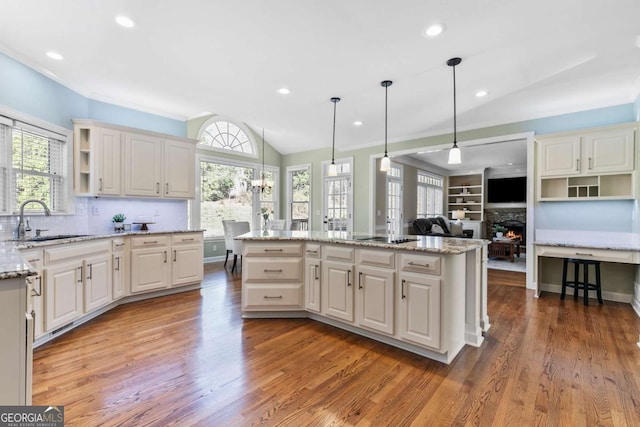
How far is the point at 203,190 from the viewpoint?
6.16 m

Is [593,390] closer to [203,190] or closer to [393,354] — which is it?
[393,354]

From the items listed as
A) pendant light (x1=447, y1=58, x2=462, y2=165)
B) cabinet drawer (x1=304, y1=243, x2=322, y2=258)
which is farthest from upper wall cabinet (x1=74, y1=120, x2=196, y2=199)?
pendant light (x1=447, y1=58, x2=462, y2=165)

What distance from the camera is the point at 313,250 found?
3074mm

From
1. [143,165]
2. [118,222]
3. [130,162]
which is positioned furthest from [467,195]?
[118,222]

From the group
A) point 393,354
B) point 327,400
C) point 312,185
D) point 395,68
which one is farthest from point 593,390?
point 312,185

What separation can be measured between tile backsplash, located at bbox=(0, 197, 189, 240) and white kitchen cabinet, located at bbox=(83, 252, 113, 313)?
698 millimetres

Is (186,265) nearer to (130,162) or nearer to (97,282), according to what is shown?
(97,282)

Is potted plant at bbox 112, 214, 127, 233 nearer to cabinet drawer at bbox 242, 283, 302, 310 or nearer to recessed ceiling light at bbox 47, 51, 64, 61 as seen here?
recessed ceiling light at bbox 47, 51, 64, 61

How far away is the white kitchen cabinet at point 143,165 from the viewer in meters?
4.07

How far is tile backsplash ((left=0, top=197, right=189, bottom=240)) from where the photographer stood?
10.3ft

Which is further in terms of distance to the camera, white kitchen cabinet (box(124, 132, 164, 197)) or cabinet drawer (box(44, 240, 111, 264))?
white kitchen cabinet (box(124, 132, 164, 197))

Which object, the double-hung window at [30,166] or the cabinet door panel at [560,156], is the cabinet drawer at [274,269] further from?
the cabinet door panel at [560,156]

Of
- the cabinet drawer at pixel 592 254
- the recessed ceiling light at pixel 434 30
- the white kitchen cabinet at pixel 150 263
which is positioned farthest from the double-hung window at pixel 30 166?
the cabinet drawer at pixel 592 254

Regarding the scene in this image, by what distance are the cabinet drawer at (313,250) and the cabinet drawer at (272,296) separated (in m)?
0.35
